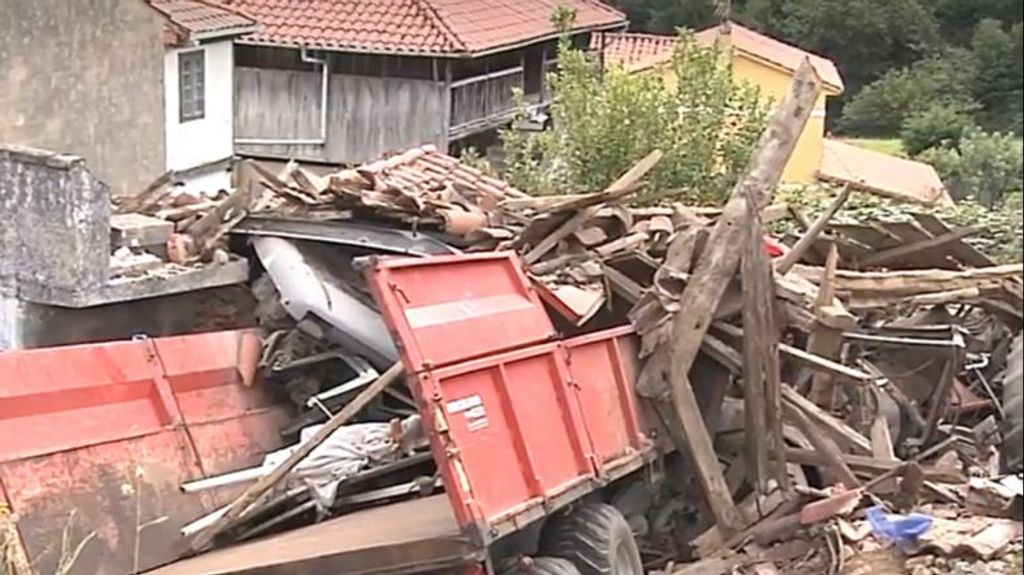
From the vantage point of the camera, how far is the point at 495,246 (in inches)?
361

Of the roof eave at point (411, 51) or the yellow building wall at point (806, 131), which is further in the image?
the roof eave at point (411, 51)

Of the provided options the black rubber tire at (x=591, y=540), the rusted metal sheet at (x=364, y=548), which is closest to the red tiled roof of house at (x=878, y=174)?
the black rubber tire at (x=591, y=540)

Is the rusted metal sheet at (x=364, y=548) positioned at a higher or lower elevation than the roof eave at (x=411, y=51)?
higher

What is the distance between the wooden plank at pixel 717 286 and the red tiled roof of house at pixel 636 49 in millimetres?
9883

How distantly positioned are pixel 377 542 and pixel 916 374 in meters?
4.82

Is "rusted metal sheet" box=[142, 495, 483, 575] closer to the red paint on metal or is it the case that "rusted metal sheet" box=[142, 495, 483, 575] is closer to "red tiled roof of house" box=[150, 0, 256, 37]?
the red paint on metal

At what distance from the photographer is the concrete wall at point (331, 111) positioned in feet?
82.3

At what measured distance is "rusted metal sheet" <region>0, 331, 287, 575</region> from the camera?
24.1ft

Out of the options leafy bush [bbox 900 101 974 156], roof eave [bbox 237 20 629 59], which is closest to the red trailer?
leafy bush [bbox 900 101 974 156]

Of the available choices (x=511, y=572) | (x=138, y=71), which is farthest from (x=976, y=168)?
(x=138, y=71)

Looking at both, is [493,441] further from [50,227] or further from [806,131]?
[806,131]

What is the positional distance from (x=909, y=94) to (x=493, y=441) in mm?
2974

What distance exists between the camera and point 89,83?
749 inches

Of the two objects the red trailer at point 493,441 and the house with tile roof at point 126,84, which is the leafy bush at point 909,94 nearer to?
the red trailer at point 493,441
